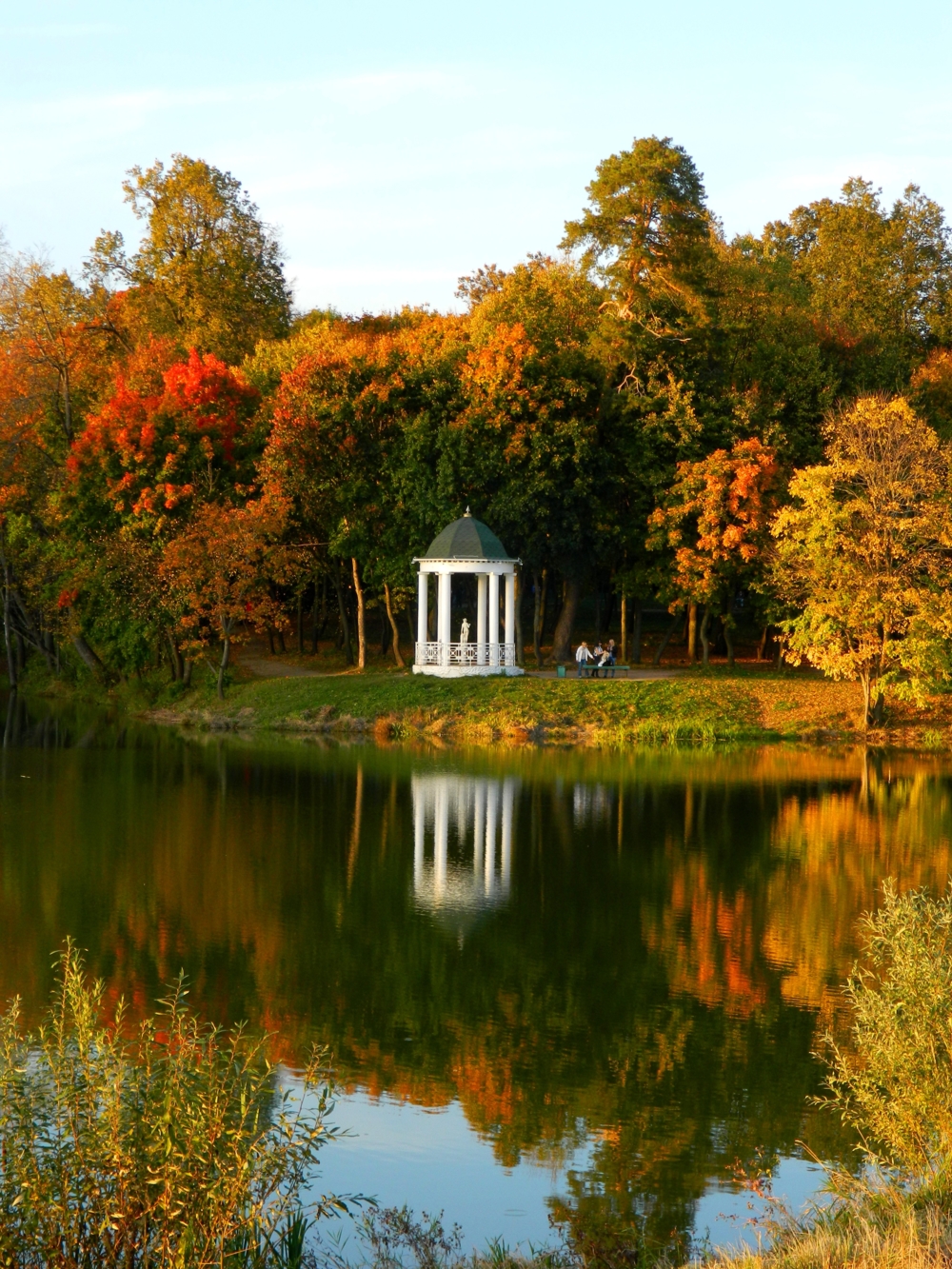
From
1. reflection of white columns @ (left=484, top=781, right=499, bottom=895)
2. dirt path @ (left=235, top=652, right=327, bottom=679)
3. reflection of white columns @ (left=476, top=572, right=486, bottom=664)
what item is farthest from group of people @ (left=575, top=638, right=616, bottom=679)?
reflection of white columns @ (left=484, top=781, right=499, bottom=895)

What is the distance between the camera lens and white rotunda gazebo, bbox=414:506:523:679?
1499 inches

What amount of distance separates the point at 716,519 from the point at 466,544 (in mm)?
6680

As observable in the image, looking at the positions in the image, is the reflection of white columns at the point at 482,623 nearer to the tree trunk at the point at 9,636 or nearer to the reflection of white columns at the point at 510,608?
the reflection of white columns at the point at 510,608

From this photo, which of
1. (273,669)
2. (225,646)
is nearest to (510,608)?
(225,646)

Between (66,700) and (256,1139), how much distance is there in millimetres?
39514

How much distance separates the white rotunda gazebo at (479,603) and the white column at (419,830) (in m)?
13.0

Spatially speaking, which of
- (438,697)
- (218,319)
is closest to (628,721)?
(438,697)

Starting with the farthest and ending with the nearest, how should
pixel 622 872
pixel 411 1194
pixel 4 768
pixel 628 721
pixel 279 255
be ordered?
pixel 279 255 < pixel 628 721 < pixel 4 768 < pixel 622 872 < pixel 411 1194

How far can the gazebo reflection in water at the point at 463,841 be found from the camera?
1664 cm

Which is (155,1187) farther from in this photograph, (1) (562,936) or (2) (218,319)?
(2) (218,319)

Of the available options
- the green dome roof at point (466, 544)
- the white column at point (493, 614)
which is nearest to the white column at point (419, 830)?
the white column at point (493, 614)

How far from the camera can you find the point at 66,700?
44562mm

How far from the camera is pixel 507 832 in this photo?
20703mm

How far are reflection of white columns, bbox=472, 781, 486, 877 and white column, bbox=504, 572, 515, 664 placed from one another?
13.8 meters
